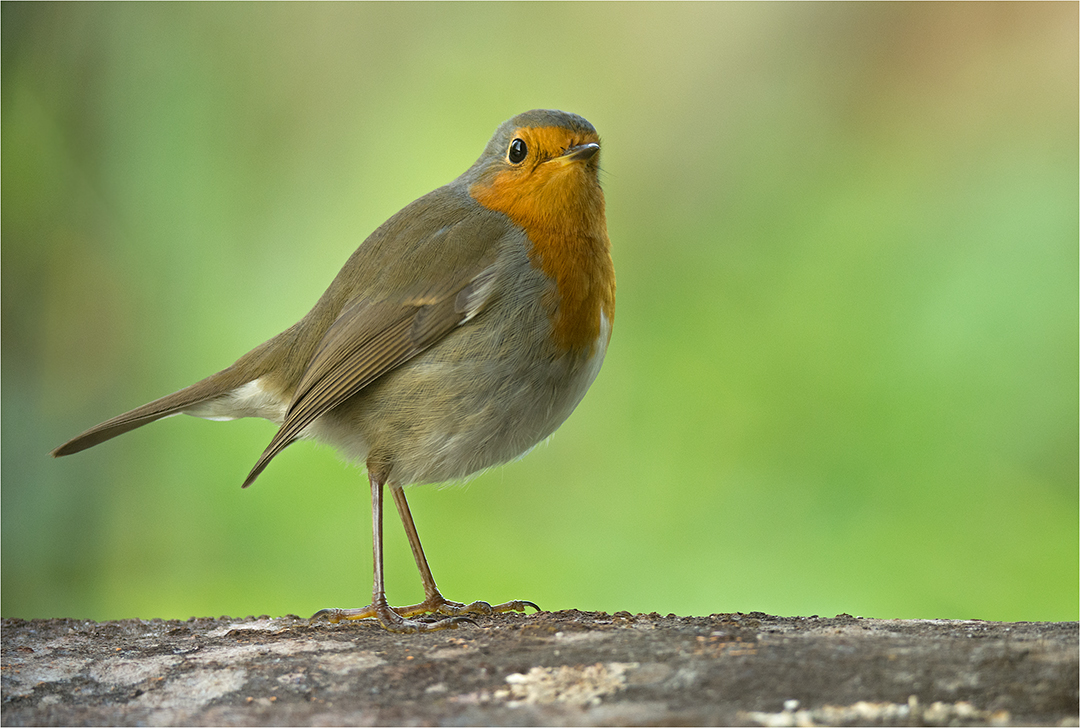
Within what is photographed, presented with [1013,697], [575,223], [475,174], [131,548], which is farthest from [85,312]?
[1013,697]

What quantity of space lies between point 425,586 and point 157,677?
1227 millimetres

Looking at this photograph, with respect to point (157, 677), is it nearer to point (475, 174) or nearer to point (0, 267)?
point (475, 174)

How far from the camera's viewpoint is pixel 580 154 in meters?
3.42

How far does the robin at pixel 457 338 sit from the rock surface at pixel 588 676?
0.63 metres

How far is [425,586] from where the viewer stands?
11.9 feet

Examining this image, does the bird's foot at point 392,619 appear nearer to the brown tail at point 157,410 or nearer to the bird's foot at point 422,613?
the bird's foot at point 422,613

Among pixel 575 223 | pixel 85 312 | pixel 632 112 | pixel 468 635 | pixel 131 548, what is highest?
pixel 632 112

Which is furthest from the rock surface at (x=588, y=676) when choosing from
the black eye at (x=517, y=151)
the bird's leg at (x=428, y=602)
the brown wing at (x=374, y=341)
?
the black eye at (x=517, y=151)

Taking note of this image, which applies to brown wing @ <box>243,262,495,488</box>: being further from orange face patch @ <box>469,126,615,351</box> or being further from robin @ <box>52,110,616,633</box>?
orange face patch @ <box>469,126,615,351</box>

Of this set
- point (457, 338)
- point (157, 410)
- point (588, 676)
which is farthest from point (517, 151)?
point (588, 676)

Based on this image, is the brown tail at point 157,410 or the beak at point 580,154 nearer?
the beak at point 580,154

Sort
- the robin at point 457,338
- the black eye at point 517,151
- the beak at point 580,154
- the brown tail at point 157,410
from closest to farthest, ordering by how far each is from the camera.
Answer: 1. the robin at point 457,338
2. the beak at point 580,154
3. the black eye at point 517,151
4. the brown tail at point 157,410

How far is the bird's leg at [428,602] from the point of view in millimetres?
3510

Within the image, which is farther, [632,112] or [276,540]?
[632,112]
